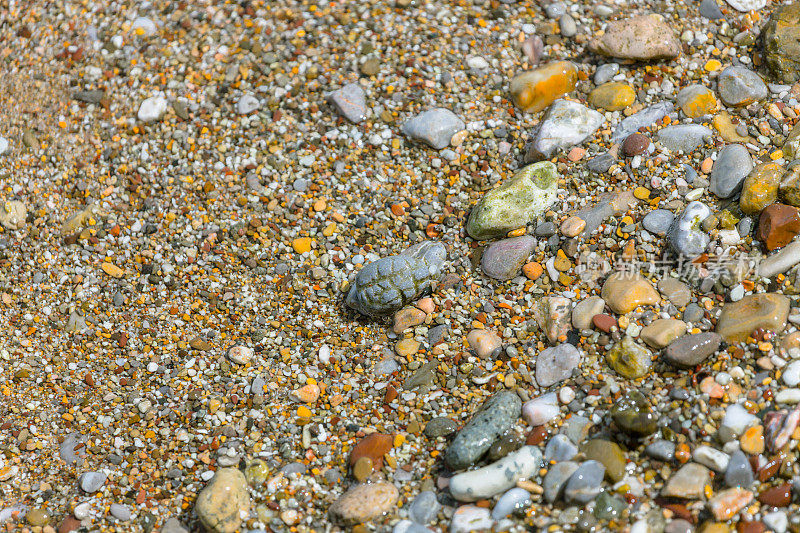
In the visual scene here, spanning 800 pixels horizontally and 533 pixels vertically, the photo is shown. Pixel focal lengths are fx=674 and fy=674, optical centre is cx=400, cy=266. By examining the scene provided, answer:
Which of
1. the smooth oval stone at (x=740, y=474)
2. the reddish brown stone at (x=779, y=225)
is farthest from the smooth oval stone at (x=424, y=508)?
the reddish brown stone at (x=779, y=225)

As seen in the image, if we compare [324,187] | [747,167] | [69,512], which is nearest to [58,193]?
[324,187]

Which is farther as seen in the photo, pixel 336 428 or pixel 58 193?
pixel 58 193

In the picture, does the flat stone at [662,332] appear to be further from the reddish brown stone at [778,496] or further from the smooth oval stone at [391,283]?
the smooth oval stone at [391,283]

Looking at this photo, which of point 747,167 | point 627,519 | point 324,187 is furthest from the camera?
point 324,187

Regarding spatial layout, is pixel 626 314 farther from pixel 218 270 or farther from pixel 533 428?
pixel 218 270

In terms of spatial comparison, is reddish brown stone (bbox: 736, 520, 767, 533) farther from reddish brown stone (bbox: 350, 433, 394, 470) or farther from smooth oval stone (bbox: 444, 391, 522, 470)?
reddish brown stone (bbox: 350, 433, 394, 470)

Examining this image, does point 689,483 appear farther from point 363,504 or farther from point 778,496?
point 363,504

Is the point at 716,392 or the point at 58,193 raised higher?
the point at 58,193
